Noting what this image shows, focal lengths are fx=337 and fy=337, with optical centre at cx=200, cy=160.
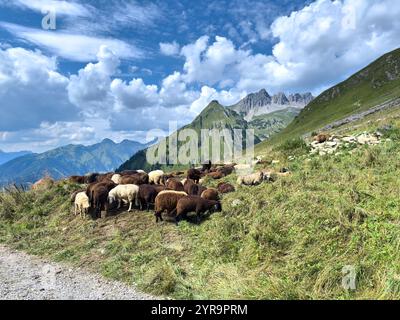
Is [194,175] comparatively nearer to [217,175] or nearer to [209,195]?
[217,175]

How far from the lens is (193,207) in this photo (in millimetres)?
14359

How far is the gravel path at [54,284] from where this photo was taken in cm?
894

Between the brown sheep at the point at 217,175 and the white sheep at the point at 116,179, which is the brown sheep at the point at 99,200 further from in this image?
the brown sheep at the point at 217,175

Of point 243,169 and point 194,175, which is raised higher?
point 243,169

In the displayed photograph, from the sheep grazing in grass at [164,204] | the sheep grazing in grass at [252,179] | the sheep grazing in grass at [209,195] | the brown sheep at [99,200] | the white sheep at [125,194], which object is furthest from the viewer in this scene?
the sheep grazing in grass at [252,179]

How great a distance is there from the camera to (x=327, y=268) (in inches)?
326

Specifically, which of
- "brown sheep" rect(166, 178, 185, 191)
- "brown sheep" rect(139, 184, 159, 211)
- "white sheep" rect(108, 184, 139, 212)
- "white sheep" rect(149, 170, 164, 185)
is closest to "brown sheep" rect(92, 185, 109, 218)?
"white sheep" rect(108, 184, 139, 212)

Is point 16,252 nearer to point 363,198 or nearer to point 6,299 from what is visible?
point 6,299

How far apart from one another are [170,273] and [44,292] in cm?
345

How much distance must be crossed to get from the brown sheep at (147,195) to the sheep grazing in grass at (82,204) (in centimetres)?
260

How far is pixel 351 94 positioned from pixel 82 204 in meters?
143

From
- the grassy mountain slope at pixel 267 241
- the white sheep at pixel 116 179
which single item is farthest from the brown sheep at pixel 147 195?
the white sheep at pixel 116 179

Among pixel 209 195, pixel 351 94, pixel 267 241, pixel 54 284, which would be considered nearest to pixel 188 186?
pixel 209 195

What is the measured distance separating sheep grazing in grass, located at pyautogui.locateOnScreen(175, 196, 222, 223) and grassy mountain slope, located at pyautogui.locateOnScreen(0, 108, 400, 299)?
673 millimetres
